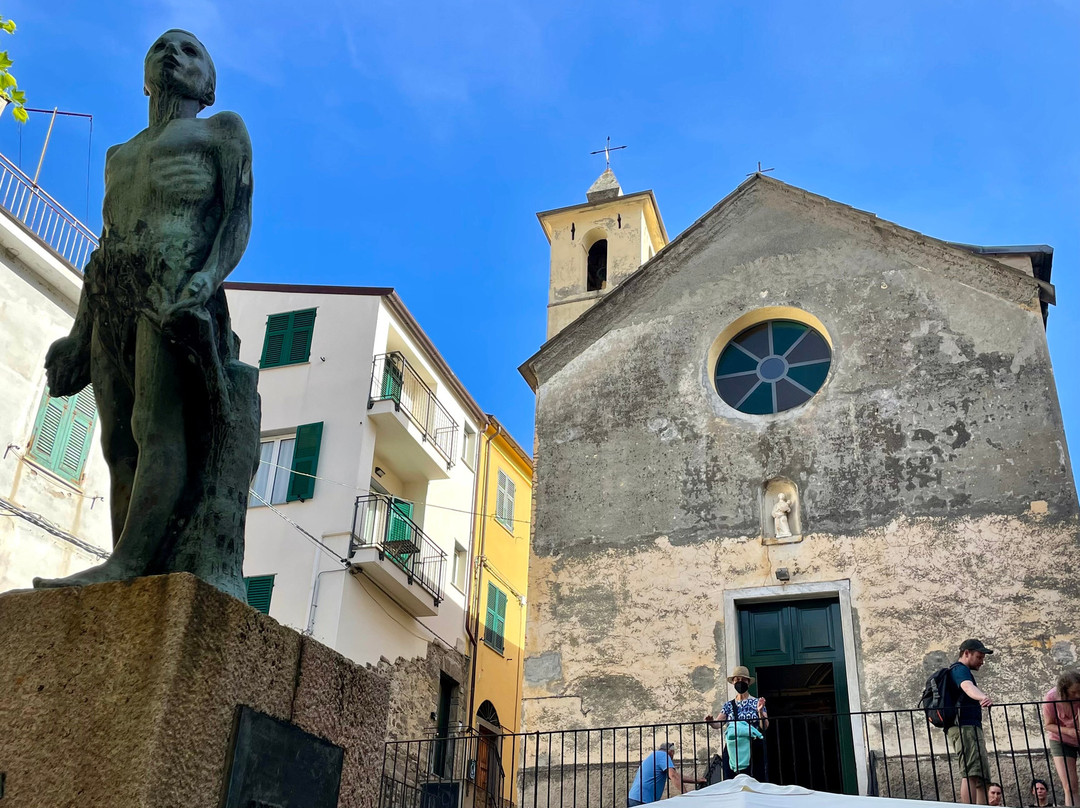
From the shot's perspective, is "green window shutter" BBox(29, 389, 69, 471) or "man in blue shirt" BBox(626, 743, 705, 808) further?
"green window shutter" BBox(29, 389, 69, 471)

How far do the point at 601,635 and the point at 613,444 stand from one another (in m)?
2.53

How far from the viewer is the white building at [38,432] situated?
1557 centimetres

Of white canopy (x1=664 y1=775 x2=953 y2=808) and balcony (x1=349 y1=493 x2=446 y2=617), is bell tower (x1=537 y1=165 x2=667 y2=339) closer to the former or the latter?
balcony (x1=349 y1=493 x2=446 y2=617)

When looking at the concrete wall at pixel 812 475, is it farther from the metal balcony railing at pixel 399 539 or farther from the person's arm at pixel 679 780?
the metal balcony railing at pixel 399 539

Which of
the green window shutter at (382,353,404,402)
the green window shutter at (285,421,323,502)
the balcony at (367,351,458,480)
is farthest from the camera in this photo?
the green window shutter at (382,353,404,402)

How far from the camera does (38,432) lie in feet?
53.0

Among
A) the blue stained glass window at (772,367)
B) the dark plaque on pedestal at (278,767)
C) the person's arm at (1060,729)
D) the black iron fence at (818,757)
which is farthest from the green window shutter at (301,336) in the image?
the dark plaque on pedestal at (278,767)

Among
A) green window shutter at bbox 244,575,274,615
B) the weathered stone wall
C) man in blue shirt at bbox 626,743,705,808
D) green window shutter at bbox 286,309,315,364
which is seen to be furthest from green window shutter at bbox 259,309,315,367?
man in blue shirt at bbox 626,743,705,808

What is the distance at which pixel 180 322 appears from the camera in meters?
3.70

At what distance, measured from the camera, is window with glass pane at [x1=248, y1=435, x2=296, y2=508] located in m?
19.8

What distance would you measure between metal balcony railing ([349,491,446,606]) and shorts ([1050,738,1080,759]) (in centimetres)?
1156

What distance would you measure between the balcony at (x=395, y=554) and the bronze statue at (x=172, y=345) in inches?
581

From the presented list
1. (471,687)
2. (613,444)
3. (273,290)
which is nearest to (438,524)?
(471,687)

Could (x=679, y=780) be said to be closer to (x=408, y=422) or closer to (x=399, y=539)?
(x=399, y=539)
